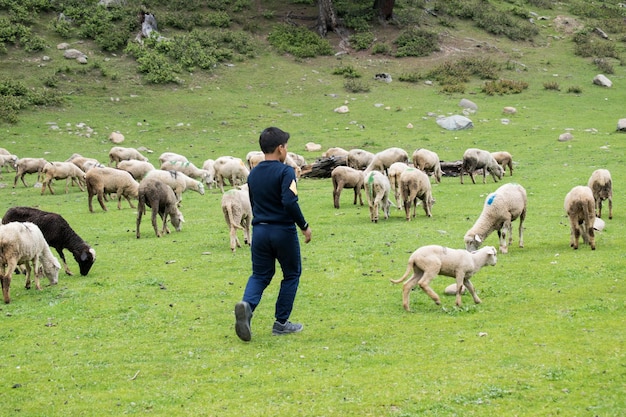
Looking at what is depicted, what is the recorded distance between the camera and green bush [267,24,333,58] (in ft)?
155

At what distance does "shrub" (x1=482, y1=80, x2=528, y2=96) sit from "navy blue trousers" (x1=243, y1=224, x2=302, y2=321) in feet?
116

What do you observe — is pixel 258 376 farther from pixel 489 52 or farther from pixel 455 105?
pixel 489 52

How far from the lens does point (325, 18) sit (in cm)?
4984

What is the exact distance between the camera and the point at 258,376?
8.17 m

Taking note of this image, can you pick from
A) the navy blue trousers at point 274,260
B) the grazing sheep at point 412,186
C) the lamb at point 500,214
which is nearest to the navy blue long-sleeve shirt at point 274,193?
the navy blue trousers at point 274,260

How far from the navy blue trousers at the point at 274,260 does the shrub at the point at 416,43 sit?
132ft

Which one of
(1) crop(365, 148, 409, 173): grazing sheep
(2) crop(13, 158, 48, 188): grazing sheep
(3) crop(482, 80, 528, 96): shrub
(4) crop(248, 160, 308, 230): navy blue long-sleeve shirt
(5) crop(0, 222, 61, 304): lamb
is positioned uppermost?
(4) crop(248, 160, 308, 230): navy blue long-sleeve shirt

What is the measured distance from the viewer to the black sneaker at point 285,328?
9.68 m

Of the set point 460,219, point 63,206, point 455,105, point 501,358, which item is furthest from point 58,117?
point 501,358

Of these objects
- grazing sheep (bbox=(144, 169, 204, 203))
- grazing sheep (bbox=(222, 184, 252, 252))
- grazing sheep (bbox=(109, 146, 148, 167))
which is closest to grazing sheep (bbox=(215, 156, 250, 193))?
grazing sheep (bbox=(144, 169, 204, 203))

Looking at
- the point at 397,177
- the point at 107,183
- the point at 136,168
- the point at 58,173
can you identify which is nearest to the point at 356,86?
the point at 136,168

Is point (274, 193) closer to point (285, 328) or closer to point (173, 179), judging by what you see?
point (285, 328)

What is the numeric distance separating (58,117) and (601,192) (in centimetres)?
2828

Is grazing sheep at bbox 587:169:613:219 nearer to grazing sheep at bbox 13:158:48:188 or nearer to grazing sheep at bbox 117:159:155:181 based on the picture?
grazing sheep at bbox 117:159:155:181
